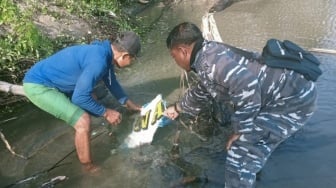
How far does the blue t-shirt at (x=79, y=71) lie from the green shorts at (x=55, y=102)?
0.07 meters

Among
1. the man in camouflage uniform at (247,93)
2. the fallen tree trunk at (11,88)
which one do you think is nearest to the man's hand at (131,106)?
the fallen tree trunk at (11,88)

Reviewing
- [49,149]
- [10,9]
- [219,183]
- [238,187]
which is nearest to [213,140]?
[219,183]

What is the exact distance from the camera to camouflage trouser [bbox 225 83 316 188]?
3604 mm

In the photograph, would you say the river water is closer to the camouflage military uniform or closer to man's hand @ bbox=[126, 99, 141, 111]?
man's hand @ bbox=[126, 99, 141, 111]

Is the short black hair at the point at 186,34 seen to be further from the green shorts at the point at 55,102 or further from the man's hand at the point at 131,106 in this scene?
the man's hand at the point at 131,106

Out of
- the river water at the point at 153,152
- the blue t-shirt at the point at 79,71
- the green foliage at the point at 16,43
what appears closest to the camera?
the blue t-shirt at the point at 79,71

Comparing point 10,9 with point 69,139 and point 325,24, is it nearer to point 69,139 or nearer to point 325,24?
point 69,139

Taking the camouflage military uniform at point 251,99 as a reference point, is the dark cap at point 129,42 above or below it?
above

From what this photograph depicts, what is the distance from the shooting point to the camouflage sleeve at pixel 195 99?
4337 mm

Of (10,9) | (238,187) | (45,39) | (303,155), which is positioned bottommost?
(303,155)

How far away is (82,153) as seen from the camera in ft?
14.6

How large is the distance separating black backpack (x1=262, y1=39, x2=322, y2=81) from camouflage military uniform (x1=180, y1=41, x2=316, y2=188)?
0.18 ft

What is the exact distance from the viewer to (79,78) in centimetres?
417

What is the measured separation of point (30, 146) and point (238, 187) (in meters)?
2.84
